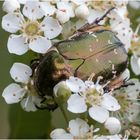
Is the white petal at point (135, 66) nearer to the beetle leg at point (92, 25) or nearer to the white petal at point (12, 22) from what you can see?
the beetle leg at point (92, 25)

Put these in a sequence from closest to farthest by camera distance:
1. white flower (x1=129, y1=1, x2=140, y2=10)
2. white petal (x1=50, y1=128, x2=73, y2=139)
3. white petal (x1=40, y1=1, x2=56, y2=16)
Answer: white petal (x1=50, y1=128, x2=73, y2=139) → white petal (x1=40, y1=1, x2=56, y2=16) → white flower (x1=129, y1=1, x2=140, y2=10)

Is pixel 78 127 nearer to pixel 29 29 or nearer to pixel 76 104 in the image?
pixel 76 104

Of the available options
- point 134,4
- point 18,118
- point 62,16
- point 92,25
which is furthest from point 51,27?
point 134,4

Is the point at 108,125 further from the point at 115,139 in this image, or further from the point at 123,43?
the point at 123,43

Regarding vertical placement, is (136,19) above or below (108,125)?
above

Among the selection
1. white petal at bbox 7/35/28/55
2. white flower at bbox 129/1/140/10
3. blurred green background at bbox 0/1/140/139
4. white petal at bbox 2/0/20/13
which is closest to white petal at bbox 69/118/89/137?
blurred green background at bbox 0/1/140/139

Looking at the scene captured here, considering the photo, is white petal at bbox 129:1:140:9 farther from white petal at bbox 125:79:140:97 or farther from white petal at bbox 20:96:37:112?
white petal at bbox 20:96:37:112

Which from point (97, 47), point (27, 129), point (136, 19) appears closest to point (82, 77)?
point (97, 47)

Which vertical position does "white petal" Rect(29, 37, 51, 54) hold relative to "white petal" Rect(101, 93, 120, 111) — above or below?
above
